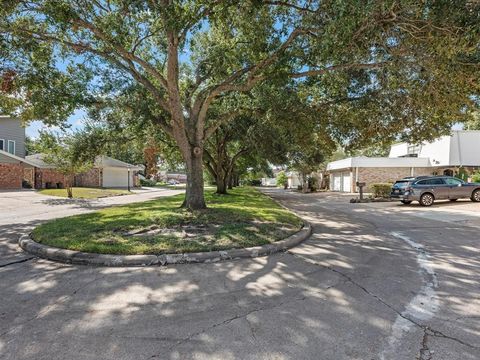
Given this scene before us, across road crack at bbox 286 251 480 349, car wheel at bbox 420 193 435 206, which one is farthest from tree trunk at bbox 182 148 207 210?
car wheel at bbox 420 193 435 206

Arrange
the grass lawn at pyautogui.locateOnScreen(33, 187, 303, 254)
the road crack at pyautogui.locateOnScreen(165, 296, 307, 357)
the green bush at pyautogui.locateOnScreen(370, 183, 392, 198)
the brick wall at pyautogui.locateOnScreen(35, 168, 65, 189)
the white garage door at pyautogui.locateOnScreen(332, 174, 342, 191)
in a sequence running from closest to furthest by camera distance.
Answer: the road crack at pyautogui.locateOnScreen(165, 296, 307, 357) → the grass lawn at pyautogui.locateOnScreen(33, 187, 303, 254) → the green bush at pyautogui.locateOnScreen(370, 183, 392, 198) → the brick wall at pyautogui.locateOnScreen(35, 168, 65, 189) → the white garage door at pyautogui.locateOnScreen(332, 174, 342, 191)

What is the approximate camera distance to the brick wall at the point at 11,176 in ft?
88.8

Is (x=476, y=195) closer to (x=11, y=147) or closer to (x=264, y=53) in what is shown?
(x=264, y=53)

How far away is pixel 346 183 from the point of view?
33.8 m

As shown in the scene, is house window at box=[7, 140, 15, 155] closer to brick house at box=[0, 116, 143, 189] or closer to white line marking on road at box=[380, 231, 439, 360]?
brick house at box=[0, 116, 143, 189]

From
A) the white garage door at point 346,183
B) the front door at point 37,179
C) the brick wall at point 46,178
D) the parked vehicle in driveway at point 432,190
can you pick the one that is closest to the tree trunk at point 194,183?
the parked vehicle in driveway at point 432,190

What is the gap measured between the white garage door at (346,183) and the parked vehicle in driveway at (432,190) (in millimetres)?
15169

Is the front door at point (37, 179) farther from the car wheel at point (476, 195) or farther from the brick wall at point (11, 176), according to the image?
the car wheel at point (476, 195)

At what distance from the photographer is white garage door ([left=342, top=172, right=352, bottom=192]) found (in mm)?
32625

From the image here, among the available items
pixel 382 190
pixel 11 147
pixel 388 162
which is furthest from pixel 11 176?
pixel 388 162

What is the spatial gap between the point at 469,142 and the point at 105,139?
29384mm

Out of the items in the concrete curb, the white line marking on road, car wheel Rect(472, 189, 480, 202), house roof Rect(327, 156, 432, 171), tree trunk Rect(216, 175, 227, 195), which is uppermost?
house roof Rect(327, 156, 432, 171)

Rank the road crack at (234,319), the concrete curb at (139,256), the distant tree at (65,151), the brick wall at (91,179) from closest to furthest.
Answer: the road crack at (234,319)
the concrete curb at (139,256)
the distant tree at (65,151)
the brick wall at (91,179)

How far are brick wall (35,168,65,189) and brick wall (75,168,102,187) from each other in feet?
11.1
